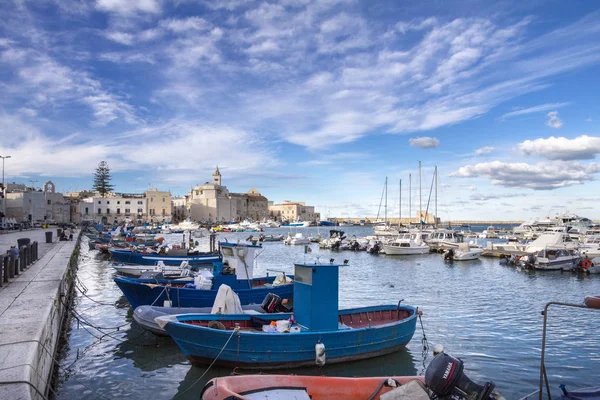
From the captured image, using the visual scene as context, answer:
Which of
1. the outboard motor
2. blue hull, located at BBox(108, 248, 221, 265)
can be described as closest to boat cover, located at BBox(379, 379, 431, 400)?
blue hull, located at BBox(108, 248, 221, 265)

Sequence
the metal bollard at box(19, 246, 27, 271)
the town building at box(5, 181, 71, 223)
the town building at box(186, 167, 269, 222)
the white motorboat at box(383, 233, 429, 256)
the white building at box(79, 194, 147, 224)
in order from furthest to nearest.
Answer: the town building at box(186, 167, 269, 222) → the white building at box(79, 194, 147, 224) → the town building at box(5, 181, 71, 223) → the white motorboat at box(383, 233, 429, 256) → the metal bollard at box(19, 246, 27, 271)

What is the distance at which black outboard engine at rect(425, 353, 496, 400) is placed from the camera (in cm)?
664

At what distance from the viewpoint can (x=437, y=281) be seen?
29750 mm

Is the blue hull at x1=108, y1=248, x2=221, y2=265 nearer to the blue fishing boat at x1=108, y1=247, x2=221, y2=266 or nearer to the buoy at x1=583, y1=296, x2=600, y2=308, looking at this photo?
the blue fishing boat at x1=108, y1=247, x2=221, y2=266

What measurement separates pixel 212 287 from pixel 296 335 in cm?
691

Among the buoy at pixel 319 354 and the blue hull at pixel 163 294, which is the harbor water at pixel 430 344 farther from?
the blue hull at pixel 163 294

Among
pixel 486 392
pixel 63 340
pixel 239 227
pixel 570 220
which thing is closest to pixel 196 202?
pixel 239 227

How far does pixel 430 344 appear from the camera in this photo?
14047mm

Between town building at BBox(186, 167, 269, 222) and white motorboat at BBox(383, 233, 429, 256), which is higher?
town building at BBox(186, 167, 269, 222)

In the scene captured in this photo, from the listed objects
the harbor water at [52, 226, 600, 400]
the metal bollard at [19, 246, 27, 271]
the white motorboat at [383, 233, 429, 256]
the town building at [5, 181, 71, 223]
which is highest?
the town building at [5, 181, 71, 223]

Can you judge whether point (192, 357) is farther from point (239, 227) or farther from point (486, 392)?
point (239, 227)

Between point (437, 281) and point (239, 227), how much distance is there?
9901 cm

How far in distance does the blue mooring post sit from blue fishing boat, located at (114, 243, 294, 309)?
572 centimetres

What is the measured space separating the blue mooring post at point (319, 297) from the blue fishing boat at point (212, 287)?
18.8 feet
